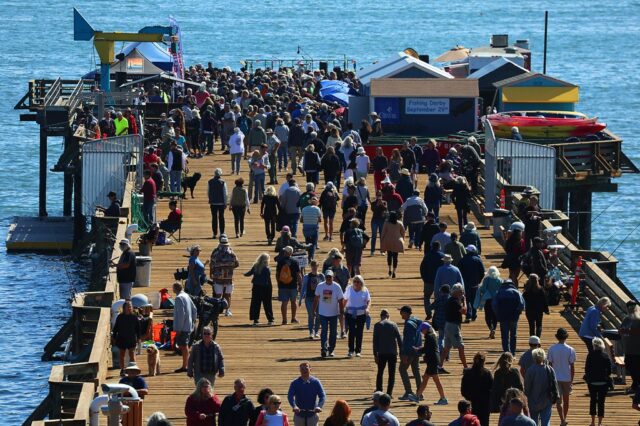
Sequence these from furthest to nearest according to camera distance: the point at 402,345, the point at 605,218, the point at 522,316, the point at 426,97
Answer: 1. the point at 605,218
2. the point at 426,97
3. the point at 522,316
4. the point at 402,345

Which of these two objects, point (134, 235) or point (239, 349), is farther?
point (134, 235)

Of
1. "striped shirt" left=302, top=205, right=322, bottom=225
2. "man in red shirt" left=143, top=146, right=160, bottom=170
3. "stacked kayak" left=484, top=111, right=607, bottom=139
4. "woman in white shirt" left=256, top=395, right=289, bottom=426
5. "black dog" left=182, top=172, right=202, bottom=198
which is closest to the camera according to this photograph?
"woman in white shirt" left=256, top=395, right=289, bottom=426

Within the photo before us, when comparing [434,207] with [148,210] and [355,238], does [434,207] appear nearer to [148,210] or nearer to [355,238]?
[355,238]

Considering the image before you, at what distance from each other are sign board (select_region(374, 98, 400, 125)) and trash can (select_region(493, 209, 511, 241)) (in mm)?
12170

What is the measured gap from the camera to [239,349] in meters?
25.4

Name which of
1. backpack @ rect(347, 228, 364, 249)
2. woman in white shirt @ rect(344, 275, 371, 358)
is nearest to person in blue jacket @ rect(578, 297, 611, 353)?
woman in white shirt @ rect(344, 275, 371, 358)

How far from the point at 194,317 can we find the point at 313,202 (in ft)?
23.1

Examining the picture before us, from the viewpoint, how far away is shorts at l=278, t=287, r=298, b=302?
26.5 metres

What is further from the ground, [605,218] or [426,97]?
[426,97]

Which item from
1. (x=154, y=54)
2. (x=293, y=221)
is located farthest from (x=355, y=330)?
(x=154, y=54)

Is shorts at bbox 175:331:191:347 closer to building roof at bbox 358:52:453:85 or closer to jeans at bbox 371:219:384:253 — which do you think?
jeans at bbox 371:219:384:253

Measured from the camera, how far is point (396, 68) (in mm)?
47875

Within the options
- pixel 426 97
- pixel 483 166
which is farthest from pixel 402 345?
pixel 426 97

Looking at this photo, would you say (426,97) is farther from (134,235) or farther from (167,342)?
(167,342)
